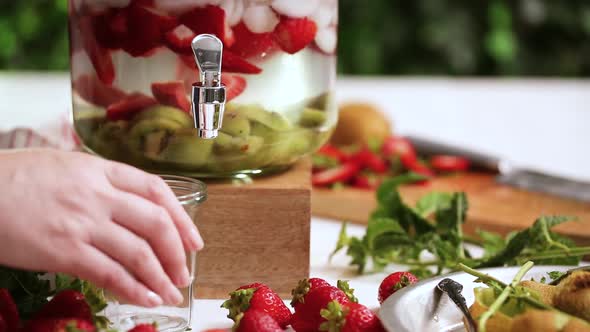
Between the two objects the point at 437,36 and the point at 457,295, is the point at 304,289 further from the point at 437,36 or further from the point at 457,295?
the point at 437,36

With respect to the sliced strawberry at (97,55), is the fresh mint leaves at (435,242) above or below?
below

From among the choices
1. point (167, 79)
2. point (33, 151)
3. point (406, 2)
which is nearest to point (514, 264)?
point (167, 79)

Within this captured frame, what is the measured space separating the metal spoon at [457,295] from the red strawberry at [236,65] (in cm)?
26

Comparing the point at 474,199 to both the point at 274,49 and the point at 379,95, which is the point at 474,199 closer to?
the point at 274,49

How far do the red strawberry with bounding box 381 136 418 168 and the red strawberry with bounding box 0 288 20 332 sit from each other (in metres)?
0.91

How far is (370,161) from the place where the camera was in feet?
4.85

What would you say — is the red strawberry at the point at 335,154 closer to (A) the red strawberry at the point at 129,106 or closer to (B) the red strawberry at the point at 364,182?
(B) the red strawberry at the point at 364,182

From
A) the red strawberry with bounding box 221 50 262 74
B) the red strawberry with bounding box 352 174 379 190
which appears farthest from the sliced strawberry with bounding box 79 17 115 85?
the red strawberry with bounding box 352 174 379 190

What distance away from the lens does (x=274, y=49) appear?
82 cm

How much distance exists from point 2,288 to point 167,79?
9.1 inches

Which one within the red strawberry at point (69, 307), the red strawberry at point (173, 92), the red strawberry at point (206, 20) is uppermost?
the red strawberry at point (206, 20)

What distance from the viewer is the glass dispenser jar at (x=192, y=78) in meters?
0.79

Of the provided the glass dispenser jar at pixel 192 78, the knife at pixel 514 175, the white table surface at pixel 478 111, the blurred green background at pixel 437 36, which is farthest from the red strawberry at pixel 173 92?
the blurred green background at pixel 437 36

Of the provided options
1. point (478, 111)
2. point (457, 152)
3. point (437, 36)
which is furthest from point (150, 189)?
point (437, 36)
